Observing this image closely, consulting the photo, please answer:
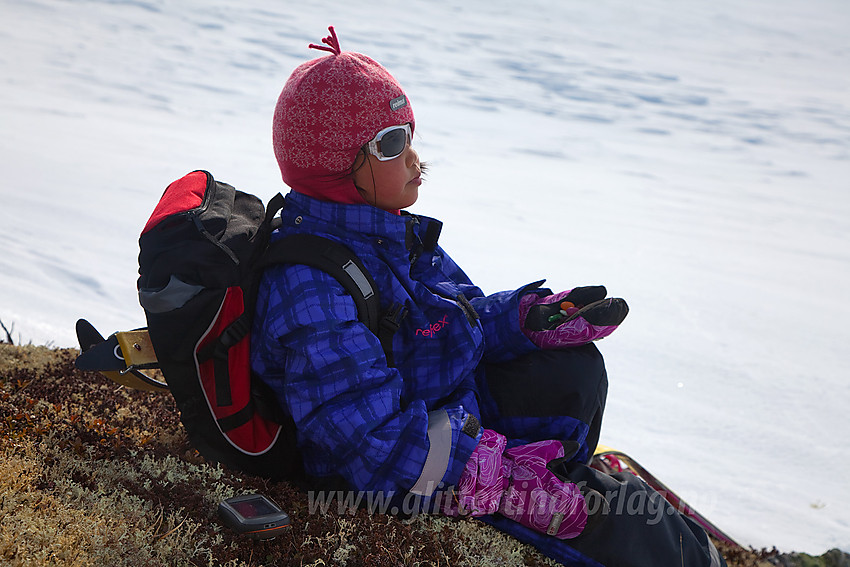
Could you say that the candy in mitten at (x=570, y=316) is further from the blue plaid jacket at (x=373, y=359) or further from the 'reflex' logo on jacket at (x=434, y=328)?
the 'reflex' logo on jacket at (x=434, y=328)

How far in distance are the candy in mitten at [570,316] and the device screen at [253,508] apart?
1.37m

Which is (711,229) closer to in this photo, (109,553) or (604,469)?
(604,469)

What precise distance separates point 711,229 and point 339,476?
8.12 m

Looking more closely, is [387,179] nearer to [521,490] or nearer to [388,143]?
[388,143]

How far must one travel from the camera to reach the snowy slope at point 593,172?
5211mm

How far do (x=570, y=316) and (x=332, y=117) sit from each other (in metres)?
1.31

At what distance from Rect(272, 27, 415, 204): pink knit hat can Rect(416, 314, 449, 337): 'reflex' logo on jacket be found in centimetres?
59

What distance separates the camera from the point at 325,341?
2.35 m

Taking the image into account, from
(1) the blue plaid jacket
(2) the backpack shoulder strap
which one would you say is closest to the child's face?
(1) the blue plaid jacket

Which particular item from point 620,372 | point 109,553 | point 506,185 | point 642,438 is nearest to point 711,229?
point 506,185

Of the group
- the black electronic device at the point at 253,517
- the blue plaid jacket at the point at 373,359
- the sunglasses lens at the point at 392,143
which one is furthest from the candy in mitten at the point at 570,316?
the black electronic device at the point at 253,517

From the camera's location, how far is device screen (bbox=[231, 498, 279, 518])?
2.36 m

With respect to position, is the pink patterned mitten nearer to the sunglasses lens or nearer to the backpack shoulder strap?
the backpack shoulder strap

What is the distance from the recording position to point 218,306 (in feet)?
8.11
